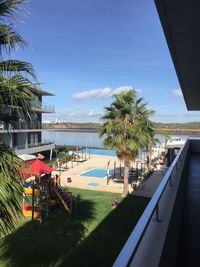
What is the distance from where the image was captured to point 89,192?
2092 cm

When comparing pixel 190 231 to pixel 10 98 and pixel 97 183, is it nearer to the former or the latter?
pixel 10 98

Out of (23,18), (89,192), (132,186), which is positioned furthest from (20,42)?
(132,186)

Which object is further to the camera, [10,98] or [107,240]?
[107,240]

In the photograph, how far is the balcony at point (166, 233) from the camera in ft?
6.41

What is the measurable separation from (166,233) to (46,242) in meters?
10.1

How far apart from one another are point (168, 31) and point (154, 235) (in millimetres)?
3366

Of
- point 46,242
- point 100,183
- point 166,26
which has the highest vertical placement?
point 166,26

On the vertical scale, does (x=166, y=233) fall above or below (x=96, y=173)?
above

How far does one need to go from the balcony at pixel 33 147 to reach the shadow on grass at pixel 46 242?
19455 mm

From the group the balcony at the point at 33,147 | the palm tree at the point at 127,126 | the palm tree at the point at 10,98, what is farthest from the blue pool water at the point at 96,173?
the palm tree at the point at 10,98

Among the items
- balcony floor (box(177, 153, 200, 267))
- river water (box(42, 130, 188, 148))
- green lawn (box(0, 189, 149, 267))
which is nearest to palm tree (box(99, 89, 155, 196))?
green lawn (box(0, 189, 149, 267))

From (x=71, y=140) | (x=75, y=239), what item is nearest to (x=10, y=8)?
(x=75, y=239)

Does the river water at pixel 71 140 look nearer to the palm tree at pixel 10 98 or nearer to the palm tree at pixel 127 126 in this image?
the palm tree at pixel 127 126

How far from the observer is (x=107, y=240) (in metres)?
11.9
